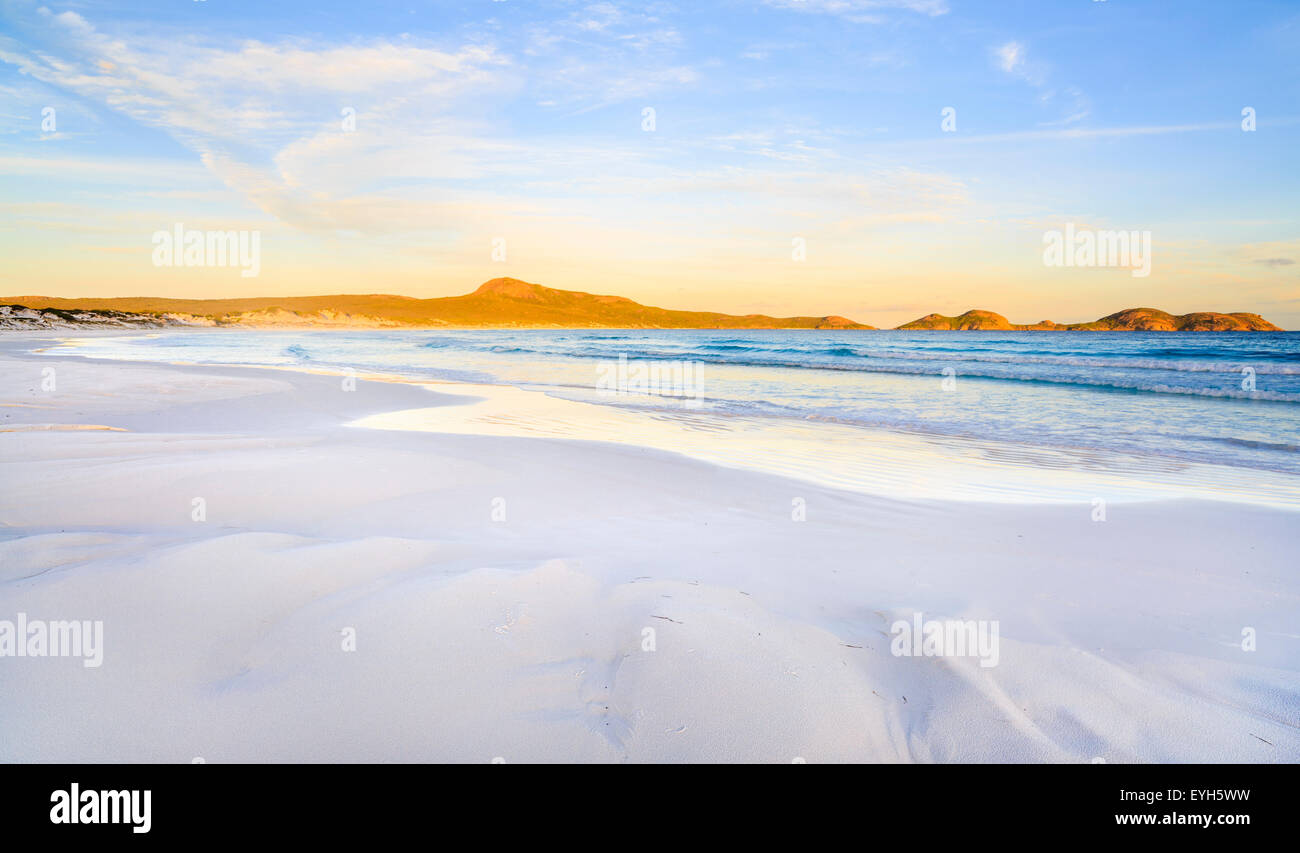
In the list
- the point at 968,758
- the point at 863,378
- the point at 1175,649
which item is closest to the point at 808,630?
the point at 968,758

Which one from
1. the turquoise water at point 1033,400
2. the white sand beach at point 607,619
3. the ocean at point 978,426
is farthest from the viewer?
the turquoise water at point 1033,400

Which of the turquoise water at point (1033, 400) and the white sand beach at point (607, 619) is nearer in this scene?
the white sand beach at point (607, 619)

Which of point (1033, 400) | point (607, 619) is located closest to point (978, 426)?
point (1033, 400)

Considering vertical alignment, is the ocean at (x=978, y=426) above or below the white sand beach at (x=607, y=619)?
above

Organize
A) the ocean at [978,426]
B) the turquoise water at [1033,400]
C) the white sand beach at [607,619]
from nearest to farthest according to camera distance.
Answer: the white sand beach at [607,619] → the ocean at [978,426] → the turquoise water at [1033,400]

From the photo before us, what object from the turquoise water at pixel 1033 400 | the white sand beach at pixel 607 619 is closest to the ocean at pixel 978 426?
the turquoise water at pixel 1033 400

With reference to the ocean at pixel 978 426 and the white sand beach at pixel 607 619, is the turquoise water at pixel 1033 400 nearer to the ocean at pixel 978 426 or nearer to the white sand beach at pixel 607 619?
the ocean at pixel 978 426

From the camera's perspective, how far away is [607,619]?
2939 mm

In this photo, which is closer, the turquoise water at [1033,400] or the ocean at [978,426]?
the ocean at [978,426]

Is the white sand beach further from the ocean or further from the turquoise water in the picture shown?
the turquoise water

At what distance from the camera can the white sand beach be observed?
216cm

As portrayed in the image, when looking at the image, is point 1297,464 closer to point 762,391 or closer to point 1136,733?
point 1136,733

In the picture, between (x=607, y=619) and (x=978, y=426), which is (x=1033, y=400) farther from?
(x=607, y=619)

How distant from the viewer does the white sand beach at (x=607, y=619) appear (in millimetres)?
2156
